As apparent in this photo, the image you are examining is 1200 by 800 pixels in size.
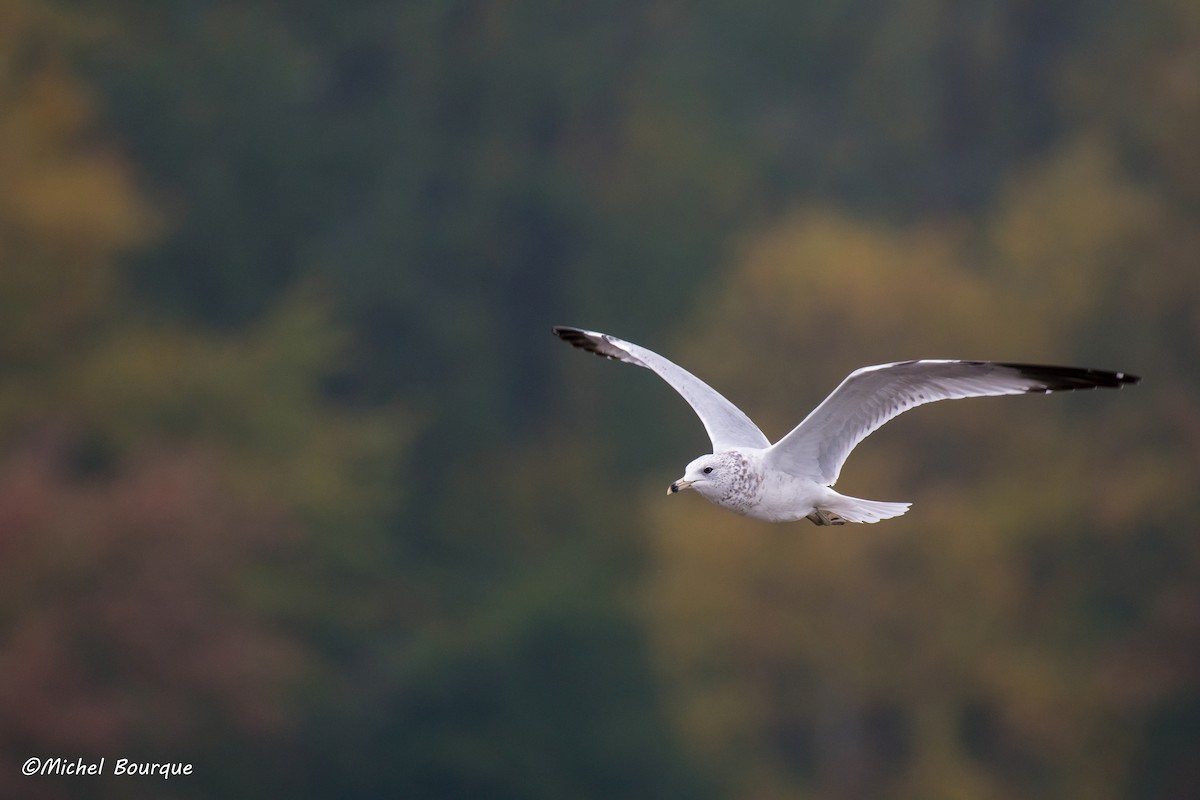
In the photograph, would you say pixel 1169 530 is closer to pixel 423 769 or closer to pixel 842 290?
pixel 842 290

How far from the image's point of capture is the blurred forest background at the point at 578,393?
23.9 metres

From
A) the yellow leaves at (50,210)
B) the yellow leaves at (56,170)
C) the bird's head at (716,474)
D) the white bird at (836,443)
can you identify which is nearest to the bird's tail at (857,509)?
the white bird at (836,443)

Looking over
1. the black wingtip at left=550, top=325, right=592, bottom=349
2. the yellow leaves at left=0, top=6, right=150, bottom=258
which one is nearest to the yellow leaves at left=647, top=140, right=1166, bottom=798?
the yellow leaves at left=0, top=6, right=150, bottom=258

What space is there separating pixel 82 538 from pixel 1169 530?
Answer: 13.5m

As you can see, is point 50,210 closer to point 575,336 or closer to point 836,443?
point 575,336

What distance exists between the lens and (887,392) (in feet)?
28.2

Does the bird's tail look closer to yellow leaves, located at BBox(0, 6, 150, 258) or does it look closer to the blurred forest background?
the blurred forest background

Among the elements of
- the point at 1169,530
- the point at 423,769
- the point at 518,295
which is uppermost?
the point at 518,295

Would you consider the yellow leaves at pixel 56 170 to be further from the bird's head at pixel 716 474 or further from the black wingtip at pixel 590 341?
the bird's head at pixel 716 474

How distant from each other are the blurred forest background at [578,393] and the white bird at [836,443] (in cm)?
1474

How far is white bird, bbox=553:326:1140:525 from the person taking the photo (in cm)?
830

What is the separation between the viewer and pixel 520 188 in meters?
34.4

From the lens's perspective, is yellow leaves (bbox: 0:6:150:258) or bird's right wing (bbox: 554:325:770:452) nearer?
bird's right wing (bbox: 554:325:770:452)

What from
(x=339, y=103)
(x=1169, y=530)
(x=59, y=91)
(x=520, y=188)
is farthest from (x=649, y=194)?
(x=1169, y=530)
